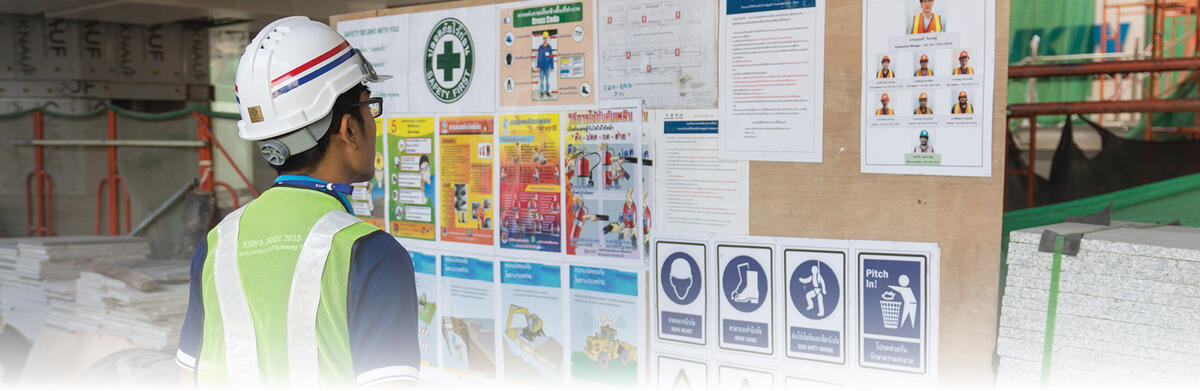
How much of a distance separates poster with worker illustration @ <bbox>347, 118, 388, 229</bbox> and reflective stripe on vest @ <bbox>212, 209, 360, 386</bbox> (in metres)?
2.11

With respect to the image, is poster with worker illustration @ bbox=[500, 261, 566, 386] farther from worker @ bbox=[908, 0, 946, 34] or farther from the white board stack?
the white board stack

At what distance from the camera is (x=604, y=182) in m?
3.32

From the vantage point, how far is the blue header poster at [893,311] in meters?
2.79

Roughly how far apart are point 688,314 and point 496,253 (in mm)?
821

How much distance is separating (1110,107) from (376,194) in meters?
5.51

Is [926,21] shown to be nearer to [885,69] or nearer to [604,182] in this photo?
[885,69]

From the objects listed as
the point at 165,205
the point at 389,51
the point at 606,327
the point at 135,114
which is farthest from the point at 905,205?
the point at 135,114

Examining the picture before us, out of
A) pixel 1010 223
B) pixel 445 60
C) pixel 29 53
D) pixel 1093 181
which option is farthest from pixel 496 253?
pixel 29 53

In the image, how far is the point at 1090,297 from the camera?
2.44m

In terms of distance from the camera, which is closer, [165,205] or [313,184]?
[313,184]

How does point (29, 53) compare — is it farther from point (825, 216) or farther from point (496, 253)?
point (825, 216)

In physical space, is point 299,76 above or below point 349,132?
above

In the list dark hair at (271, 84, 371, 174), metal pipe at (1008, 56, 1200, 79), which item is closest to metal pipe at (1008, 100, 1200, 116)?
metal pipe at (1008, 56, 1200, 79)

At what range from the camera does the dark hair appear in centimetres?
181
